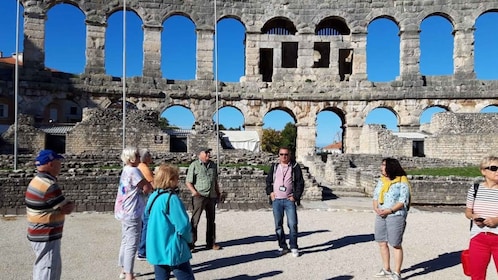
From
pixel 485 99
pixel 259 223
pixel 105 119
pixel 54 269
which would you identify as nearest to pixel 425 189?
pixel 259 223

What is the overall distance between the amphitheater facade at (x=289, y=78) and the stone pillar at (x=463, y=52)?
6 cm

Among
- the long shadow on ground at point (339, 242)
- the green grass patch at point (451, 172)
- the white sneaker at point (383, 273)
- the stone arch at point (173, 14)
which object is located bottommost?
the long shadow on ground at point (339, 242)

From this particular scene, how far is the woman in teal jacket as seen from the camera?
3521 mm

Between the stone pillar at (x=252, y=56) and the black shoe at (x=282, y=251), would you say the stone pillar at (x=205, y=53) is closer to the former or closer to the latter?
the stone pillar at (x=252, y=56)

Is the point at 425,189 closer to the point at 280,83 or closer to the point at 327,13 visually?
the point at 280,83

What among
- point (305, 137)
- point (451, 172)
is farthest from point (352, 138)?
point (451, 172)

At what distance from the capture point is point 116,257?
5.90m

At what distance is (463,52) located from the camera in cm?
2697

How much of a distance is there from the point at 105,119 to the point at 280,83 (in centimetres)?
1207

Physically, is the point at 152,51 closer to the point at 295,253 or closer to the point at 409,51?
the point at 409,51

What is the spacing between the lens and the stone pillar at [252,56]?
27.1 meters

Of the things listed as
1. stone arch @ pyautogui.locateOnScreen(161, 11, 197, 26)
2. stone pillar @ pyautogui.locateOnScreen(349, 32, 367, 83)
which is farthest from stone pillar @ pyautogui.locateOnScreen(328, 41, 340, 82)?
stone arch @ pyautogui.locateOnScreen(161, 11, 197, 26)

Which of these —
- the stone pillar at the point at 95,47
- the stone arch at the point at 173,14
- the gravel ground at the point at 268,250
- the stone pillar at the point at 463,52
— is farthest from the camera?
the stone pillar at the point at 463,52

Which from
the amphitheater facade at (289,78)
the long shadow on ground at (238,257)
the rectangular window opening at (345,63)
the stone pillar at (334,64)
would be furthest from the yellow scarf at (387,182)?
the rectangular window opening at (345,63)
